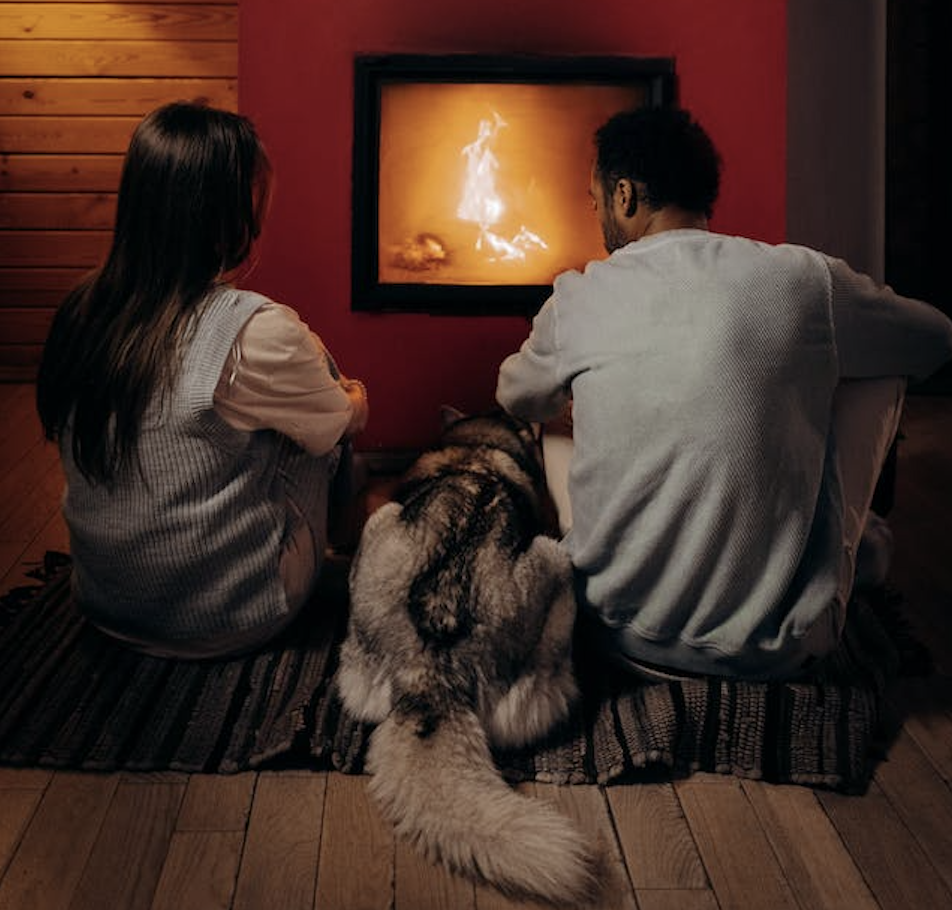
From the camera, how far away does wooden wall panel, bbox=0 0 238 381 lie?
4387 mm

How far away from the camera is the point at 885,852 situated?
1.66 m

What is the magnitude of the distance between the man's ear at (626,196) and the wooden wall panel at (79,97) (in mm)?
2785

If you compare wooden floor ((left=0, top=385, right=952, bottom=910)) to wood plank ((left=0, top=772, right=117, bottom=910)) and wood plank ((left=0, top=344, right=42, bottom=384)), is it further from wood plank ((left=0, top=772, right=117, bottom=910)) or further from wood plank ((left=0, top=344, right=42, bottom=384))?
wood plank ((left=0, top=344, right=42, bottom=384))

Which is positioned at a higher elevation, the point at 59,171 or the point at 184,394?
the point at 59,171

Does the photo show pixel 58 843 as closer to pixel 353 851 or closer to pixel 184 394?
pixel 353 851

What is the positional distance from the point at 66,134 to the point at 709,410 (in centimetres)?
337

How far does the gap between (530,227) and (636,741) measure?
1.56 metres

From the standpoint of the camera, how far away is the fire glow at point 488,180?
119 inches

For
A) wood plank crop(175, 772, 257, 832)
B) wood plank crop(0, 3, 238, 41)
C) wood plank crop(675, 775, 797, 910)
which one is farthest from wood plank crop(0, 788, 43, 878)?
wood plank crop(0, 3, 238, 41)

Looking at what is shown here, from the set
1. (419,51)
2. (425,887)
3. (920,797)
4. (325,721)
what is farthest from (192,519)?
(419,51)

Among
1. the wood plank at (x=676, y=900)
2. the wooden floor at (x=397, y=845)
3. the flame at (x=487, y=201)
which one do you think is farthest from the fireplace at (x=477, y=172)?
A: the wood plank at (x=676, y=900)

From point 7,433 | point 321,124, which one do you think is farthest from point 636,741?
point 7,433

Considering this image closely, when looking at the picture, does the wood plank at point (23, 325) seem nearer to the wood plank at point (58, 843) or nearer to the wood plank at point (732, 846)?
the wood plank at point (58, 843)

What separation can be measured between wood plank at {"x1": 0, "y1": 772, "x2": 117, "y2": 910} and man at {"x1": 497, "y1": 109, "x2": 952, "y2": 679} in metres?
0.79
